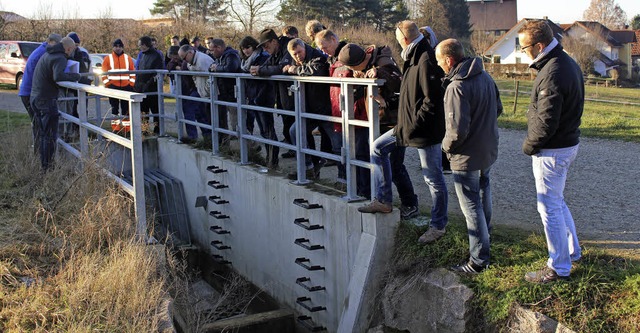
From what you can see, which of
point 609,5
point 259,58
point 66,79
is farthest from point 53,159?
point 609,5

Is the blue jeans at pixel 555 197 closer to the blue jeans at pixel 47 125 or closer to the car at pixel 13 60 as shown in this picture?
the blue jeans at pixel 47 125

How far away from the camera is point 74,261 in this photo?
6.29 meters

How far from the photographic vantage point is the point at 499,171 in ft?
34.3

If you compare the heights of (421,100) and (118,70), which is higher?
(118,70)

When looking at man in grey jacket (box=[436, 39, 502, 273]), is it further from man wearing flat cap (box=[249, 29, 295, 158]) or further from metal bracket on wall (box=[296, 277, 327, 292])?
man wearing flat cap (box=[249, 29, 295, 158])

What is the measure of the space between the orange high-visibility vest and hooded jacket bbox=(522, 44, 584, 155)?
862 centimetres

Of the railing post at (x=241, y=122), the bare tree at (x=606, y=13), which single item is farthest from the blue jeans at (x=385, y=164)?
the bare tree at (x=606, y=13)

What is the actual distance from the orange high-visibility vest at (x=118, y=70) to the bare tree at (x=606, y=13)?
283 feet

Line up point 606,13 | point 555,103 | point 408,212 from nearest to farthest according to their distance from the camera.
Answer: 1. point 555,103
2. point 408,212
3. point 606,13

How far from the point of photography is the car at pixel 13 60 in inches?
997

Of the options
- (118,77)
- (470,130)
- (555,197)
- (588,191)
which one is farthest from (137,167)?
(118,77)

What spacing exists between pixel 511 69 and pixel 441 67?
166ft

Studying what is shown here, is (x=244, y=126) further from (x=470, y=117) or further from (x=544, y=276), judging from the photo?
(x=544, y=276)

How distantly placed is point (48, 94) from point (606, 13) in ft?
302
